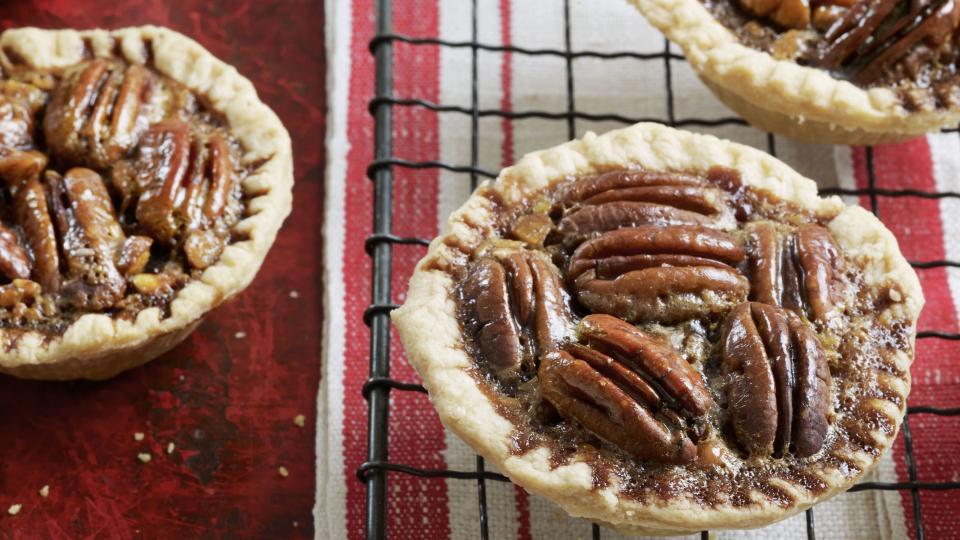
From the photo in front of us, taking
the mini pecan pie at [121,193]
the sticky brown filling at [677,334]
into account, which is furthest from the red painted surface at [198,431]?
the sticky brown filling at [677,334]

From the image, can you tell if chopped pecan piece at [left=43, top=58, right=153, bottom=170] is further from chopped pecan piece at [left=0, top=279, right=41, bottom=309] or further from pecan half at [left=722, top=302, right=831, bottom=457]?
pecan half at [left=722, top=302, right=831, bottom=457]

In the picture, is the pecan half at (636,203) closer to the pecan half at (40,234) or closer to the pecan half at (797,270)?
the pecan half at (797,270)

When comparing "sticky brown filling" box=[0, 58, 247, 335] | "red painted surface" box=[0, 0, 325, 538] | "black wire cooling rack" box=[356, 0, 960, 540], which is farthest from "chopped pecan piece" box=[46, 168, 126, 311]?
"black wire cooling rack" box=[356, 0, 960, 540]

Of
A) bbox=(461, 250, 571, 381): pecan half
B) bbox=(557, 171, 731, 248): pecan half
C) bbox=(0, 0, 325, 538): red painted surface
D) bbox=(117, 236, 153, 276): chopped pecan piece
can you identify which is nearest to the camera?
bbox=(461, 250, 571, 381): pecan half

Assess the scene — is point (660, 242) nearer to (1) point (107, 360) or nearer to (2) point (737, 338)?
(2) point (737, 338)

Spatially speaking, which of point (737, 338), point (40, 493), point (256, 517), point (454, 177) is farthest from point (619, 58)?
point (40, 493)

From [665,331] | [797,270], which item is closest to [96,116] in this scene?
[665,331]

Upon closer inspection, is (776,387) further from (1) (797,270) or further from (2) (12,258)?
(2) (12,258)
